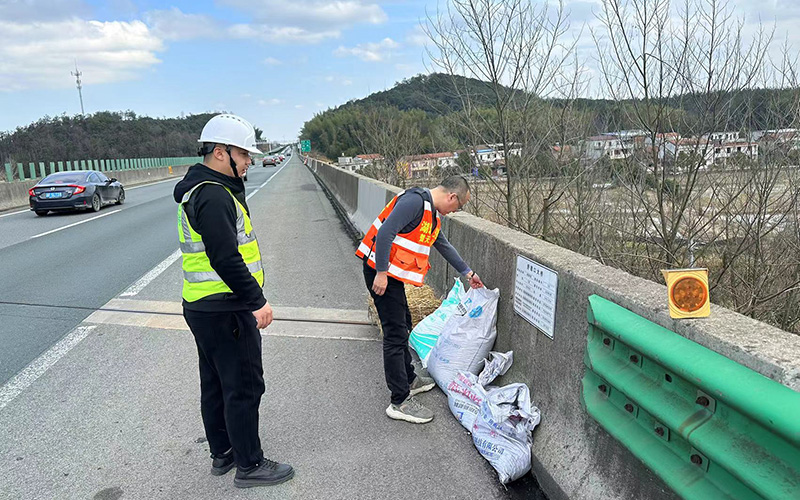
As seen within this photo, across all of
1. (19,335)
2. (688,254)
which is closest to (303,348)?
(19,335)

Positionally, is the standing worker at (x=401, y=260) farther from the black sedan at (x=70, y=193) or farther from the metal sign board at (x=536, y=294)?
the black sedan at (x=70, y=193)

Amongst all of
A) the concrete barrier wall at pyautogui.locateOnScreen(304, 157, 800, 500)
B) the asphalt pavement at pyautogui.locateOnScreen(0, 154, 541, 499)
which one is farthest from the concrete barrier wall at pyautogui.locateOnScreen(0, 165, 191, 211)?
the concrete barrier wall at pyautogui.locateOnScreen(304, 157, 800, 500)

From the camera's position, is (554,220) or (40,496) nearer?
(40,496)

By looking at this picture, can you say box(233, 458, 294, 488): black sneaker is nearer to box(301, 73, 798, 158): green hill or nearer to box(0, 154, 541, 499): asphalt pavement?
box(0, 154, 541, 499): asphalt pavement

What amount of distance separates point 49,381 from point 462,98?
6880mm

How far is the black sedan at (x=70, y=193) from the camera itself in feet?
52.6

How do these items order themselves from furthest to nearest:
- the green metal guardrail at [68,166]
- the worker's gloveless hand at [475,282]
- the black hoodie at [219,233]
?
the green metal guardrail at [68,166]
the worker's gloveless hand at [475,282]
the black hoodie at [219,233]

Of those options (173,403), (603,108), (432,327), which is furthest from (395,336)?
(603,108)

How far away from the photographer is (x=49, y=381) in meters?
4.54

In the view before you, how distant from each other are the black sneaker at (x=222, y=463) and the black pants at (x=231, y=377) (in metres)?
0.07

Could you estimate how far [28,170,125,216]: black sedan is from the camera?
52.6ft

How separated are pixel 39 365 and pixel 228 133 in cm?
345

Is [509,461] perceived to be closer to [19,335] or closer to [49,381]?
[49,381]

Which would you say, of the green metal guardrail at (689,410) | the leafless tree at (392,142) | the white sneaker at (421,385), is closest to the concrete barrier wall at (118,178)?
the leafless tree at (392,142)
